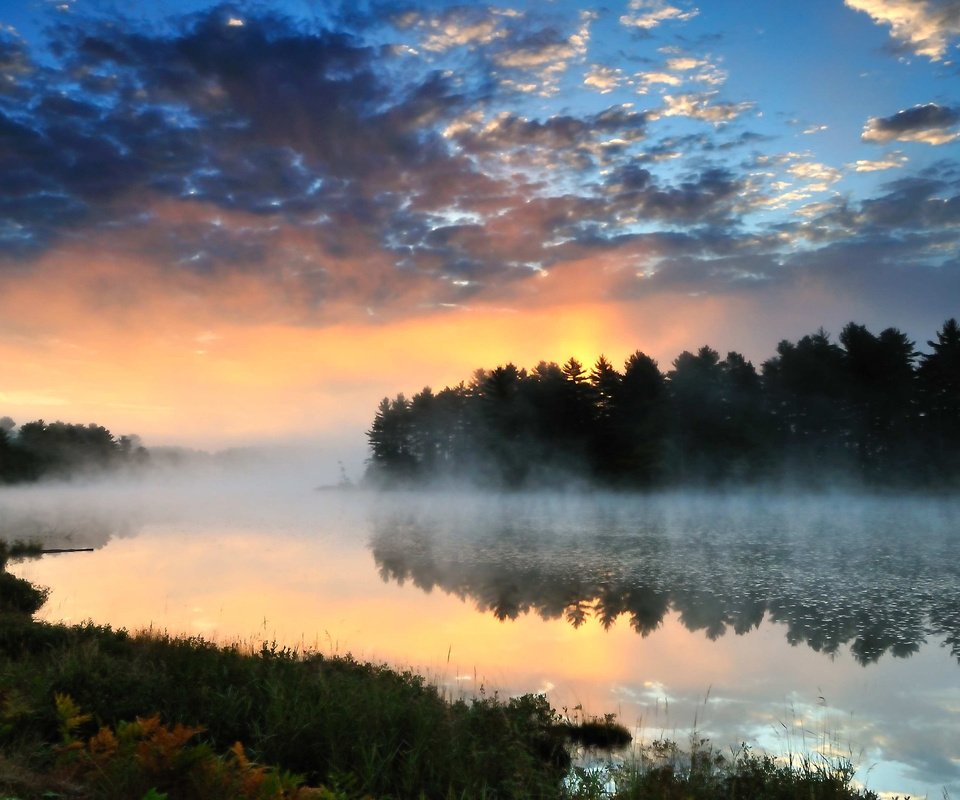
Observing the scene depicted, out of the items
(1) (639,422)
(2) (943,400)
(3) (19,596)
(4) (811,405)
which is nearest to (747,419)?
(4) (811,405)

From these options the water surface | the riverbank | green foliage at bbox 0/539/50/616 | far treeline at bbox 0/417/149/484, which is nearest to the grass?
the riverbank

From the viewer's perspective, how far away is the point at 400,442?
124500mm

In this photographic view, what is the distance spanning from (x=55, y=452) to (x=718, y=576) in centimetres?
14644

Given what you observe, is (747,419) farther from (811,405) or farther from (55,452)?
(55,452)

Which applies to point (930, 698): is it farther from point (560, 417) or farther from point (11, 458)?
point (11, 458)

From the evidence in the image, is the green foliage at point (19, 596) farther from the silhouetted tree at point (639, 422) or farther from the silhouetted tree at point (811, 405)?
the silhouetted tree at point (811, 405)

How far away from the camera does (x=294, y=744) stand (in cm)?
874

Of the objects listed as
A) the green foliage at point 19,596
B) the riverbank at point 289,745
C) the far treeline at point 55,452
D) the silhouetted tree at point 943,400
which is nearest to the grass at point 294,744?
the riverbank at point 289,745

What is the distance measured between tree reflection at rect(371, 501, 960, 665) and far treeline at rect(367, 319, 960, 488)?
2806cm

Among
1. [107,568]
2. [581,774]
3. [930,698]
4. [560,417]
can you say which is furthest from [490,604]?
[560,417]

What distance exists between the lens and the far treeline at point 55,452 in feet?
394

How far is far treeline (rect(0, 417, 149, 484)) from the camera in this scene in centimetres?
12006

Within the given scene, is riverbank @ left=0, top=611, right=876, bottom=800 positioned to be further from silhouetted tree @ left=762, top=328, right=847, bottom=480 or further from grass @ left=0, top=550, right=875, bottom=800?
silhouetted tree @ left=762, top=328, right=847, bottom=480

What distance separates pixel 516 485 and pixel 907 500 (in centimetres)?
4078
